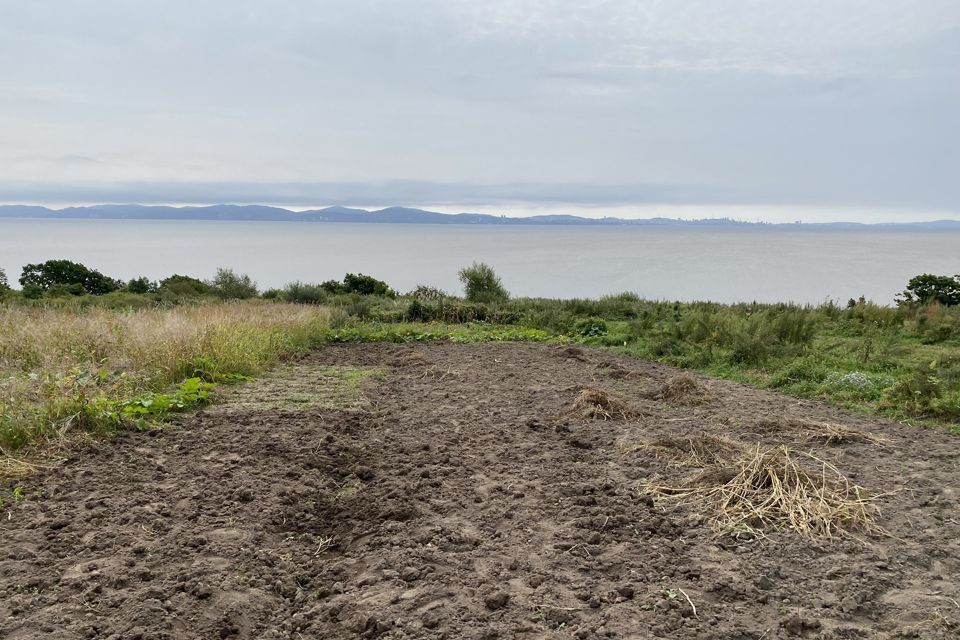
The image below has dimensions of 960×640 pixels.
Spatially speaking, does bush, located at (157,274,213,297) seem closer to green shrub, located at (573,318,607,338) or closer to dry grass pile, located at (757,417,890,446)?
green shrub, located at (573,318,607,338)

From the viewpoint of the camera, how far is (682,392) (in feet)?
25.8

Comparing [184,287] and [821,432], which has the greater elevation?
[821,432]

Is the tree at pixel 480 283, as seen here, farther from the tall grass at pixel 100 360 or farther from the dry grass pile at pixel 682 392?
the dry grass pile at pixel 682 392

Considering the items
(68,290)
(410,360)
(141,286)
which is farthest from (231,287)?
(410,360)

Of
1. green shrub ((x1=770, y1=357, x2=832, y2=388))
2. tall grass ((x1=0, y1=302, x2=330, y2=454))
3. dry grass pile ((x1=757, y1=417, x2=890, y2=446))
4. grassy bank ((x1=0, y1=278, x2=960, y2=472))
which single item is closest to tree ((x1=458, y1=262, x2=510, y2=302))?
grassy bank ((x1=0, y1=278, x2=960, y2=472))

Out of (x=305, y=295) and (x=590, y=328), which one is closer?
(x=590, y=328)

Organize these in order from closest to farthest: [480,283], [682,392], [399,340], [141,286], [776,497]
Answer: [776,497]
[682,392]
[399,340]
[480,283]
[141,286]

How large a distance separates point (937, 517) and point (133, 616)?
479 centimetres

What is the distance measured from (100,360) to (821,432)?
327 inches

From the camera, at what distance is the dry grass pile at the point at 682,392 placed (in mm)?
7648

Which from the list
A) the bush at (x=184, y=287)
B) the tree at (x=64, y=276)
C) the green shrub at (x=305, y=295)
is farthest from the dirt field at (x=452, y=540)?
the tree at (x=64, y=276)

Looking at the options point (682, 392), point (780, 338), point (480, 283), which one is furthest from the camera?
point (480, 283)

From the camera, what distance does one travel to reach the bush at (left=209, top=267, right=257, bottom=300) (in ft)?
76.1

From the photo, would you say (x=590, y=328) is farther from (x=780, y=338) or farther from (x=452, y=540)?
(x=452, y=540)
